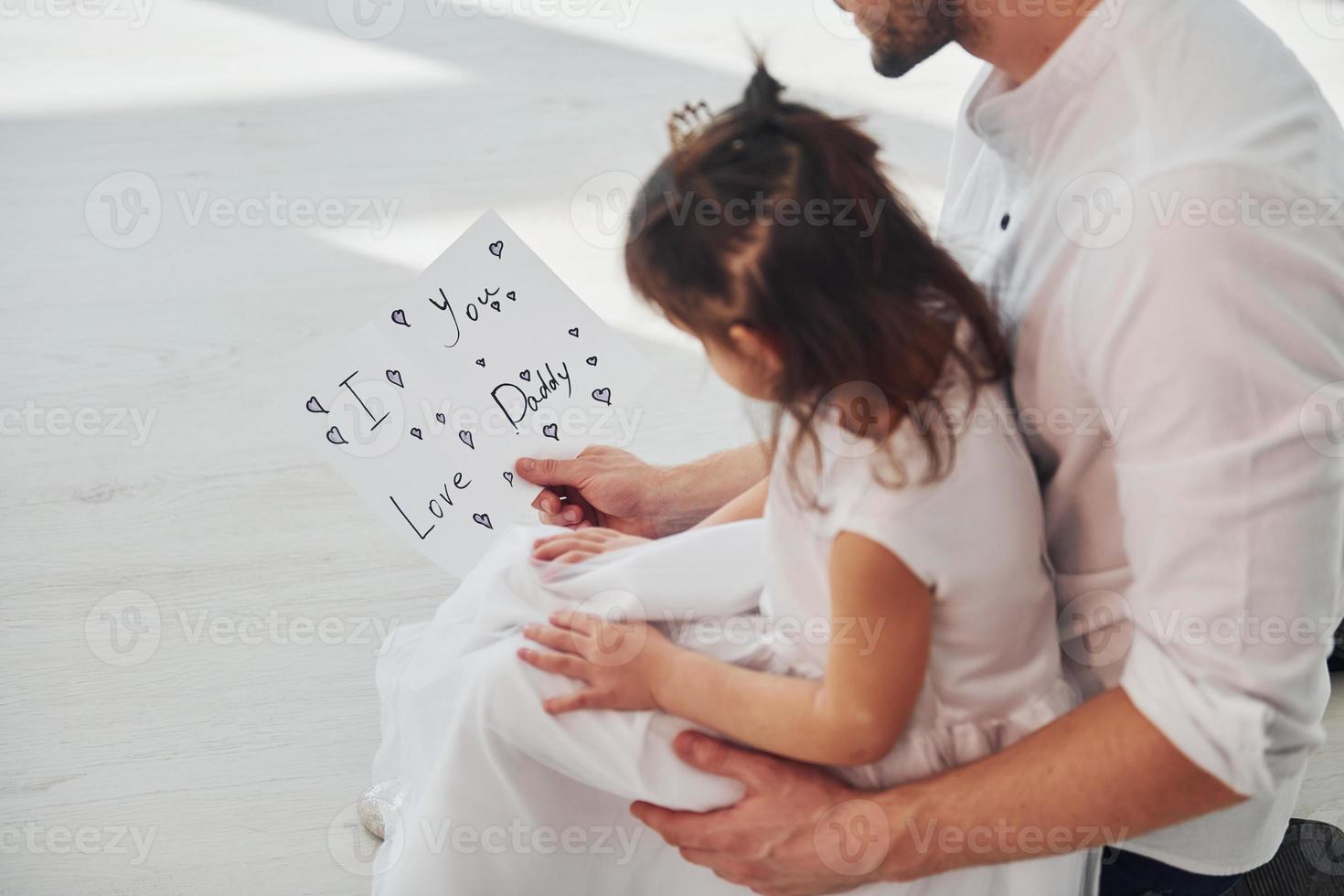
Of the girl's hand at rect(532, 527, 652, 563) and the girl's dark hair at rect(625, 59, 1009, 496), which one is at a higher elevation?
the girl's dark hair at rect(625, 59, 1009, 496)

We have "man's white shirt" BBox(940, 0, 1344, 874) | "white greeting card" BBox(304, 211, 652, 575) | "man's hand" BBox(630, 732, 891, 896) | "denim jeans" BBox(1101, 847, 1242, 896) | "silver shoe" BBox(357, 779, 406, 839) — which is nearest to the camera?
"man's white shirt" BBox(940, 0, 1344, 874)

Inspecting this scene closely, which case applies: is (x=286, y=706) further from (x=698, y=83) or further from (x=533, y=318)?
(x=698, y=83)

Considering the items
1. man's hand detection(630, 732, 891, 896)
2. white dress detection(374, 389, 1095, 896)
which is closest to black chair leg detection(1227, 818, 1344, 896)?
white dress detection(374, 389, 1095, 896)

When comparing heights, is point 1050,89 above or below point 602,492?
above

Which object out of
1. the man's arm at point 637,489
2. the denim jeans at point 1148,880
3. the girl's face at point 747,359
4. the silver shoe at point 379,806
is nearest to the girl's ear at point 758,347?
the girl's face at point 747,359

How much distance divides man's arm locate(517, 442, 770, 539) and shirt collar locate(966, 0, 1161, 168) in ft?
1.24

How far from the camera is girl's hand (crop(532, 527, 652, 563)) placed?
1.00 m

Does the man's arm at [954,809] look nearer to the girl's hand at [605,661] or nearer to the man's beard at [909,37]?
the girl's hand at [605,661]

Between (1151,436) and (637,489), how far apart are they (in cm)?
52

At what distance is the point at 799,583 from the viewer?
0.83m

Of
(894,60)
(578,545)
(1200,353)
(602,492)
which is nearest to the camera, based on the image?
(1200,353)

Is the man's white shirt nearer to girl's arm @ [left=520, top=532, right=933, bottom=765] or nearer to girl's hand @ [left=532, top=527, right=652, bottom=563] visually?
girl's arm @ [left=520, top=532, right=933, bottom=765]

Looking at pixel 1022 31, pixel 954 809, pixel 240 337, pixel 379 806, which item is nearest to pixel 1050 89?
pixel 1022 31

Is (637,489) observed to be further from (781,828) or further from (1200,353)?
(1200,353)
